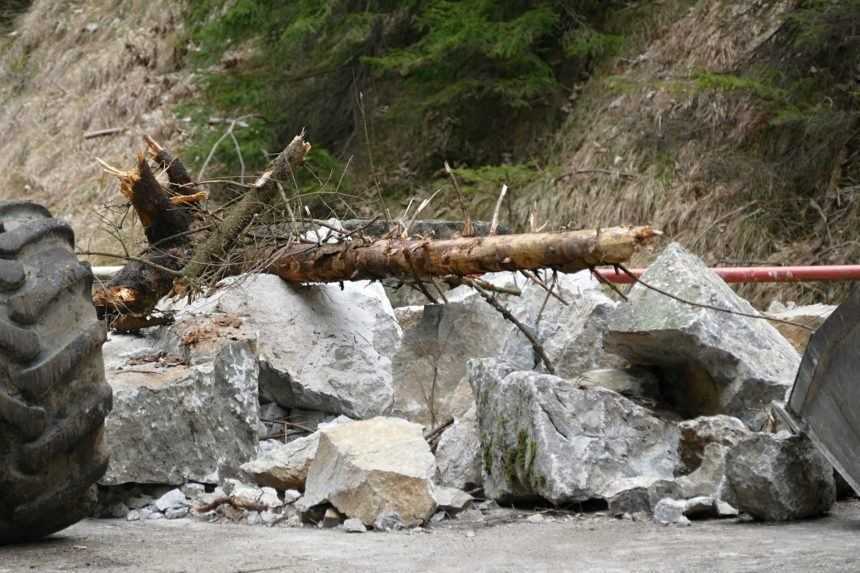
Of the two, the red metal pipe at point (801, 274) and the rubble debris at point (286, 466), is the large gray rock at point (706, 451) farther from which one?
the red metal pipe at point (801, 274)

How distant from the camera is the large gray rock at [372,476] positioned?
3715 mm

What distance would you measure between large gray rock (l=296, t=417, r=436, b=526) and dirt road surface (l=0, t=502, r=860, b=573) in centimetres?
10

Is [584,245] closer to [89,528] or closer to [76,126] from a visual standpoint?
[89,528]

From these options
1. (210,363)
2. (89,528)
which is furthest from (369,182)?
(89,528)

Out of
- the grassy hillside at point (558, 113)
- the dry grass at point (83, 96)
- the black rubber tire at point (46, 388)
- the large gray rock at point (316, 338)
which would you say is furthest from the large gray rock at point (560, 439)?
the dry grass at point (83, 96)

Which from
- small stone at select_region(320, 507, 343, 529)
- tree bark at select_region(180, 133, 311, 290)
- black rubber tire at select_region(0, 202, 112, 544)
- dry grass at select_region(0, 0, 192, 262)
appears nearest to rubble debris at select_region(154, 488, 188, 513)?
small stone at select_region(320, 507, 343, 529)

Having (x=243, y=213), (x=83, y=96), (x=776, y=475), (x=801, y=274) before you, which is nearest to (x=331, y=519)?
(x=776, y=475)

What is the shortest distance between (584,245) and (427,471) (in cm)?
84

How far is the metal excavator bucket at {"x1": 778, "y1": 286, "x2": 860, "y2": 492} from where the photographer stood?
3258mm

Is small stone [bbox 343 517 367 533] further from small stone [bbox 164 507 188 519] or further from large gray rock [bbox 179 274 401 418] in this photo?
large gray rock [bbox 179 274 401 418]

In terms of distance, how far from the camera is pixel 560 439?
3930mm

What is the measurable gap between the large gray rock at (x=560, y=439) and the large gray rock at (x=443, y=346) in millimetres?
1116

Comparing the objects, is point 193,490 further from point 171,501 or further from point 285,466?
point 285,466

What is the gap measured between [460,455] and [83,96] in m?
12.2
